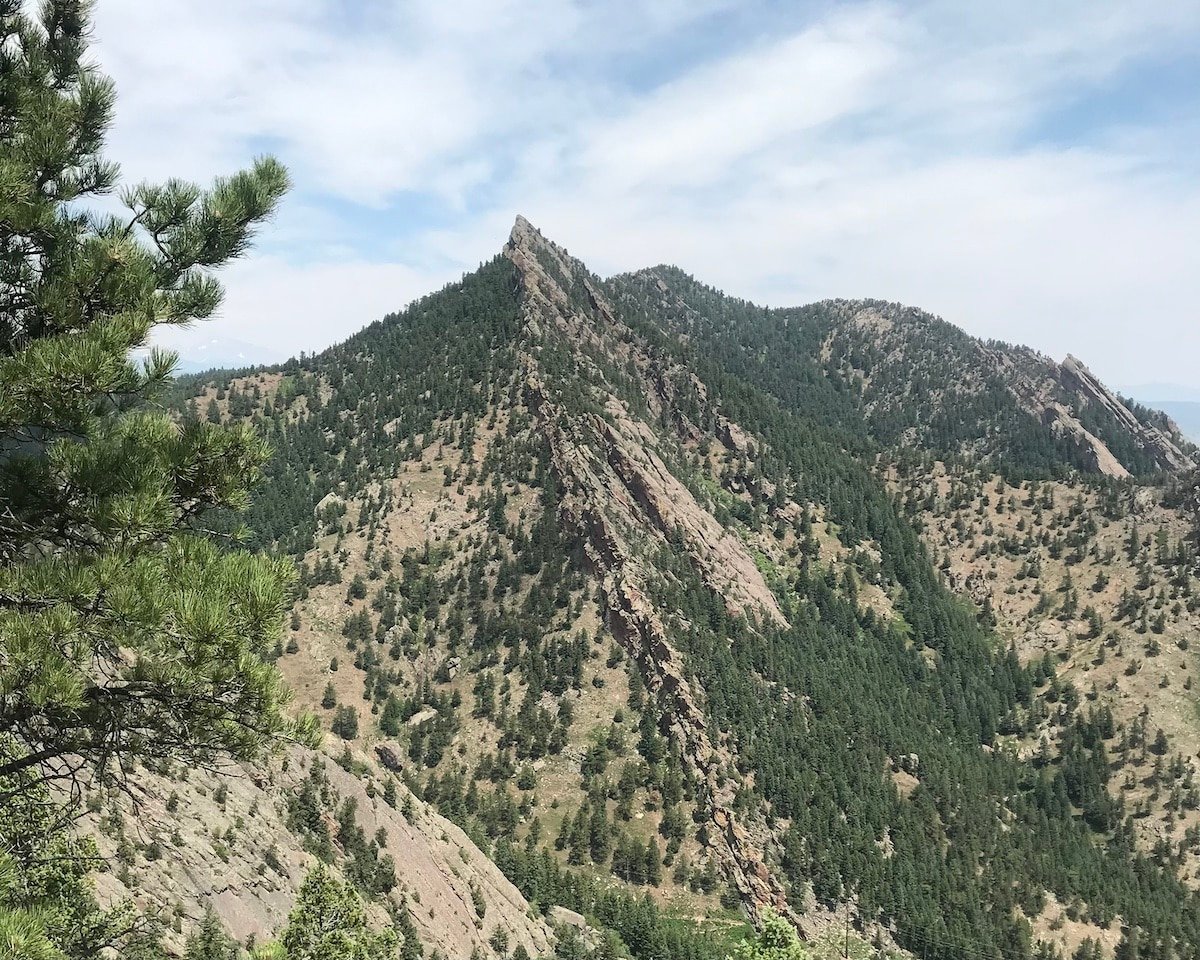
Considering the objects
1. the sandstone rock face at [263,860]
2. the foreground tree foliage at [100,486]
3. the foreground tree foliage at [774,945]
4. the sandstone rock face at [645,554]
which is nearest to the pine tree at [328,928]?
the sandstone rock face at [263,860]

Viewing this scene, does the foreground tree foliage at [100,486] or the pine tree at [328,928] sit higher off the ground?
the foreground tree foliage at [100,486]

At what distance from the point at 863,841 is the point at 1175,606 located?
352 ft

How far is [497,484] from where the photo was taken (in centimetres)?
14375

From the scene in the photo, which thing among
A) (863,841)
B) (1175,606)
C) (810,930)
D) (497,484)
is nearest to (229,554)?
(810,930)

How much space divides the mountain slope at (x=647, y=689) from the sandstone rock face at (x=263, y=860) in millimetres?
29362

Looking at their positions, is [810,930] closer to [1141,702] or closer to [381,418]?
[1141,702]

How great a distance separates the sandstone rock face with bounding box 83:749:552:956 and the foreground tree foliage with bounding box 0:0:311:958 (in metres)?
7.50

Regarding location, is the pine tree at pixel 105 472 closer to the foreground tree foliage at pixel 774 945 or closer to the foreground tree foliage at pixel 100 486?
the foreground tree foliage at pixel 100 486

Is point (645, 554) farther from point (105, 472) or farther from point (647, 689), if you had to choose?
point (105, 472)

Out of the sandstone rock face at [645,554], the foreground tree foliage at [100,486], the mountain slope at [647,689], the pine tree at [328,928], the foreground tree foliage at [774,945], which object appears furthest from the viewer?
the sandstone rock face at [645,554]

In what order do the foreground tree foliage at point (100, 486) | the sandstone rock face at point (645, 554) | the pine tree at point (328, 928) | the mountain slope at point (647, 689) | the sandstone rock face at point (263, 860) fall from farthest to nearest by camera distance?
the sandstone rock face at point (645, 554) < the mountain slope at point (647, 689) < the sandstone rock face at point (263, 860) < the pine tree at point (328, 928) < the foreground tree foliage at point (100, 486)

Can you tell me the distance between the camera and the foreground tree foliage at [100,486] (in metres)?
8.87

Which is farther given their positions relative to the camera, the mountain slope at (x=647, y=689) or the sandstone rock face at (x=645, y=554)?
the sandstone rock face at (x=645, y=554)

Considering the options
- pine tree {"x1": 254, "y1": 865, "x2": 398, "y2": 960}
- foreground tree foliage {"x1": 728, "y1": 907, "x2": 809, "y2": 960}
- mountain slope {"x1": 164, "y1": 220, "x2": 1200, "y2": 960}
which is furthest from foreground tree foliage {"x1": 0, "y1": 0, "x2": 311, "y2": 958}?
mountain slope {"x1": 164, "y1": 220, "x2": 1200, "y2": 960}
